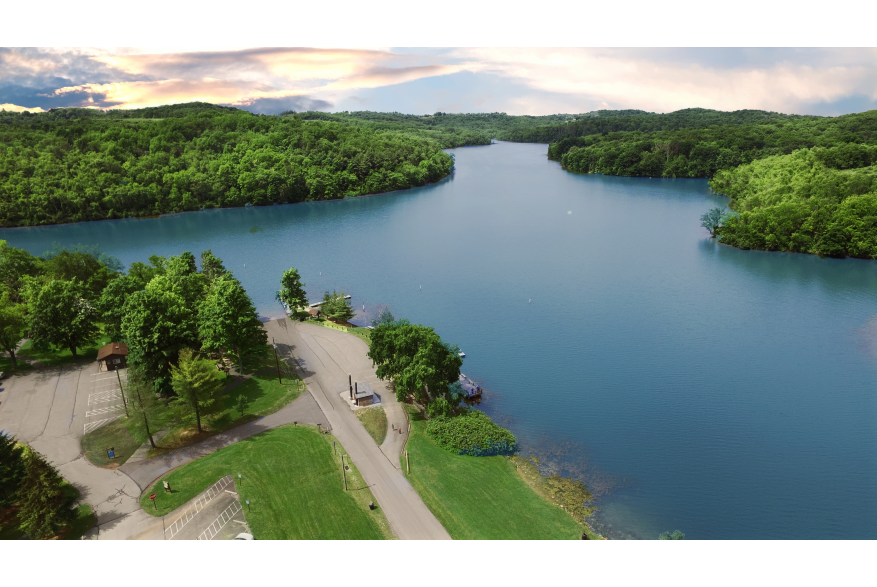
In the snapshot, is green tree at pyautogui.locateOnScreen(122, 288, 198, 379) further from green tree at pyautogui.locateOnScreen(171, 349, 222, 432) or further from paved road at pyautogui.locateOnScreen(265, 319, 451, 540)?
paved road at pyautogui.locateOnScreen(265, 319, 451, 540)

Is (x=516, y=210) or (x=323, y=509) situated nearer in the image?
(x=323, y=509)

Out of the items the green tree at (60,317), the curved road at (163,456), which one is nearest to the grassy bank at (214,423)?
the curved road at (163,456)

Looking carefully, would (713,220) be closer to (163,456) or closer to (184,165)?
(163,456)

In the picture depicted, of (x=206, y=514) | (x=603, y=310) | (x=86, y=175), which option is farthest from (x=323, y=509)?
(x=86, y=175)

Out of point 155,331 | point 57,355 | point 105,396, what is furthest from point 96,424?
point 57,355

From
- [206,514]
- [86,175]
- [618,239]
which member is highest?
[86,175]

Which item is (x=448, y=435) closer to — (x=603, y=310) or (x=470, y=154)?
(x=603, y=310)

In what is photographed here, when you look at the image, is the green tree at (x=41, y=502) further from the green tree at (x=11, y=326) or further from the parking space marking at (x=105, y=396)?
the green tree at (x=11, y=326)

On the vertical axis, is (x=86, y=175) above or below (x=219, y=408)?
above
